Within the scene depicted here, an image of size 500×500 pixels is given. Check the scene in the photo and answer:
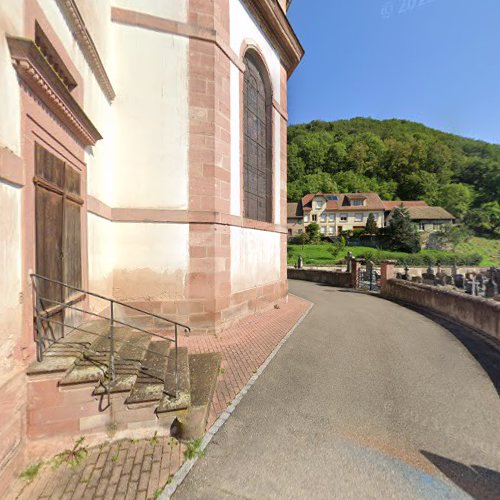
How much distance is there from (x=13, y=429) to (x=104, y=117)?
6447 millimetres

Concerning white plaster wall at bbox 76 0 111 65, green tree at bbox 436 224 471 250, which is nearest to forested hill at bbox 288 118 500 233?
green tree at bbox 436 224 471 250

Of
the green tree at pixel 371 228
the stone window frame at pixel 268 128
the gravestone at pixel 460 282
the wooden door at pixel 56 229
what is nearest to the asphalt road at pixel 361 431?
the wooden door at pixel 56 229

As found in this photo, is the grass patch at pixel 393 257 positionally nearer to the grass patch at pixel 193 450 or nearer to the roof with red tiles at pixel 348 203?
the roof with red tiles at pixel 348 203

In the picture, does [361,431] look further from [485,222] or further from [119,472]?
[485,222]

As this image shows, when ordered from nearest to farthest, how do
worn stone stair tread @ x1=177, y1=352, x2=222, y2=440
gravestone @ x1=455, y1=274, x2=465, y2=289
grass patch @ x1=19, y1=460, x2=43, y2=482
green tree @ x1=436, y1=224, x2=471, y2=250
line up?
1. grass patch @ x1=19, y1=460, x2=43, y2=482
2. worn stone stair tread @ x1=177, y1=352, x2=222, y2=440
3. gravestone @ x1=455, y1=274, x2=465, y2=289
4. green tree @ x1=436, y1=224, x2=471, y2=250

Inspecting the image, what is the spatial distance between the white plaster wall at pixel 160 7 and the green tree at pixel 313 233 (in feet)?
185

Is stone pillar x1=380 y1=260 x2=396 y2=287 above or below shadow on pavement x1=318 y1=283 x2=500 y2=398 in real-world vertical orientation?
above

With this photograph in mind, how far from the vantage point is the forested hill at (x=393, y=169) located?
93.0m

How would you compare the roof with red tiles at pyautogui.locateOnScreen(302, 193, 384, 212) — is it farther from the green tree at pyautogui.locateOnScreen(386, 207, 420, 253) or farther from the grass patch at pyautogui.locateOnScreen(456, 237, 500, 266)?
the grass patch at pyautogui.locateOnScreen(456, 237, 500, 266)

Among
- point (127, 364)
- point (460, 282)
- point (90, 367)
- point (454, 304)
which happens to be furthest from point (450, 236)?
point (90, 367)

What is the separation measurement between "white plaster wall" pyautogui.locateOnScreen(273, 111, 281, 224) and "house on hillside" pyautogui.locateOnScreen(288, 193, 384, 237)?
55344mm

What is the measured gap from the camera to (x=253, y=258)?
10.4 m

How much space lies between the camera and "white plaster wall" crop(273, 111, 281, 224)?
12297 millimetres

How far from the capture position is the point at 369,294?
17688 millimetres
